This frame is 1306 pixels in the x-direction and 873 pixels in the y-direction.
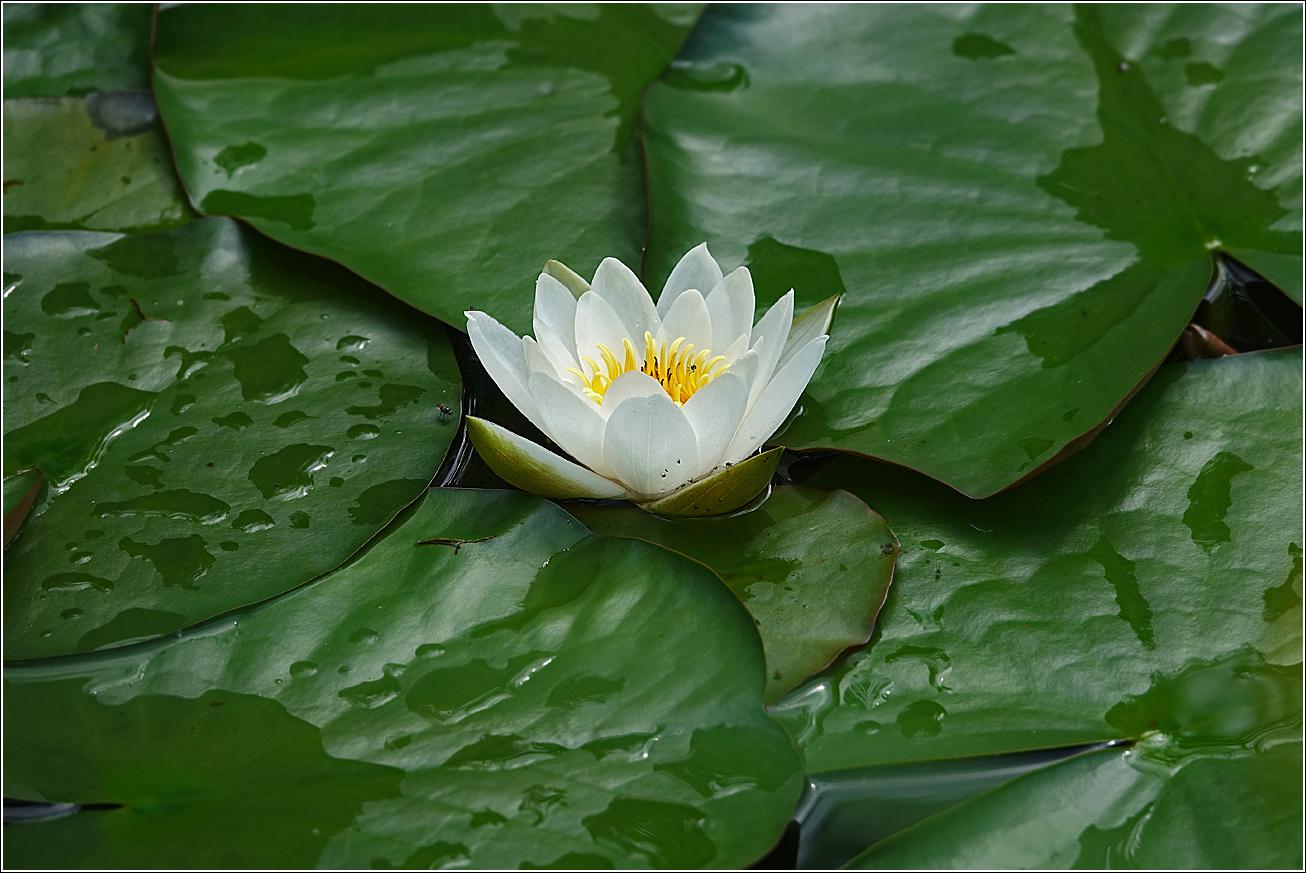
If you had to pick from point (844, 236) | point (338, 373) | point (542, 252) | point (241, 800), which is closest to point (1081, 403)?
point (844, 236)

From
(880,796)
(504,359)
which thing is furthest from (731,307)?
(880,796)

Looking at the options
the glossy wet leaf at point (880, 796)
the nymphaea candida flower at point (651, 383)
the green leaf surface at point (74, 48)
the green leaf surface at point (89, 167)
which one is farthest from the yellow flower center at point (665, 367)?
the green leaf surface at point (74, 48)

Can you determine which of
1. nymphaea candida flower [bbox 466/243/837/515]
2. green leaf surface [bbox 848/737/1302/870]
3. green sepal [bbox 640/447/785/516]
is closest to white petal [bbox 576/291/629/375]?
nymphaea candida flower [bbox 466/243/837/515]

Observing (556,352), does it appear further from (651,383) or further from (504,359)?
(651,383)

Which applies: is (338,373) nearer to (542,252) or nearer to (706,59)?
(542,252)

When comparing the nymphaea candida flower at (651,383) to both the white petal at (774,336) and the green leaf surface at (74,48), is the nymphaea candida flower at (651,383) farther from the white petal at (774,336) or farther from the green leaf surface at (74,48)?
the green leaf surface at (74,48)
